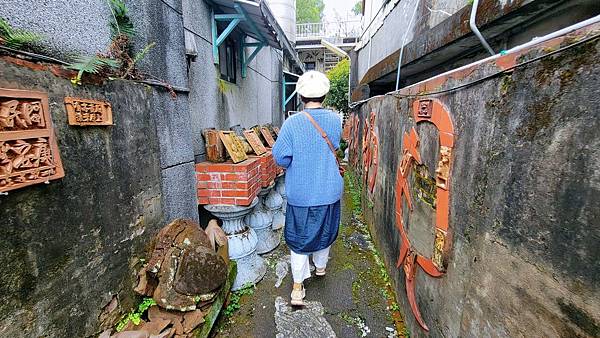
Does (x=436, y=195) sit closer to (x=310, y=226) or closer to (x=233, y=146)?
(x=310, y=226)

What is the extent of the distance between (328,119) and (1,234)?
2.33m

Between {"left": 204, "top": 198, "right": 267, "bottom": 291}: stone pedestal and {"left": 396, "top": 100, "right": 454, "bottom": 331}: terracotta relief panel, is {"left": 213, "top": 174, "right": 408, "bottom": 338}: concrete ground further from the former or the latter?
{"left": 396, "top": 100, "right": 454, "bottom": 331}: terracotta relief panel

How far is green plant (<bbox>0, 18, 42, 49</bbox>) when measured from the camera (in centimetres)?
132

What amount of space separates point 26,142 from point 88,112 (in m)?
0.47

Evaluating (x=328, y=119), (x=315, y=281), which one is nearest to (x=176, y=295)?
(x=315, y=281)

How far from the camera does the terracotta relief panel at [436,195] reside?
5.63ft

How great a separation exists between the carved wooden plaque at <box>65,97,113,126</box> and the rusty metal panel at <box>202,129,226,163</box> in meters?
1.44

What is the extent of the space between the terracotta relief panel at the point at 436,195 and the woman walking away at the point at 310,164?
64cm

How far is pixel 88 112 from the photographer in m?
1.74

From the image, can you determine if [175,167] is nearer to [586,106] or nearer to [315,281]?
[315,281]

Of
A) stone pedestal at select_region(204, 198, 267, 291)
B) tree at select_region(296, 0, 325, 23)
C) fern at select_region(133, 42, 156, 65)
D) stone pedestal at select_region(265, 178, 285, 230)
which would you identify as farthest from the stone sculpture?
tree at select_region(296, 0, 325, 23)

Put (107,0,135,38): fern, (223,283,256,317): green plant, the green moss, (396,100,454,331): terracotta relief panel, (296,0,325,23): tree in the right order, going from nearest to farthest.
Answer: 1. the green moss
2. (396,100,454,331): terracotta relief panel
3. (107,0,135,38): fern
4. (223,283,256,317): green plant
5. (296,0,325,23): tree

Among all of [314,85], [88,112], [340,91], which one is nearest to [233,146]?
[314,85]

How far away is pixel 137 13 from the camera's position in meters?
2.27
